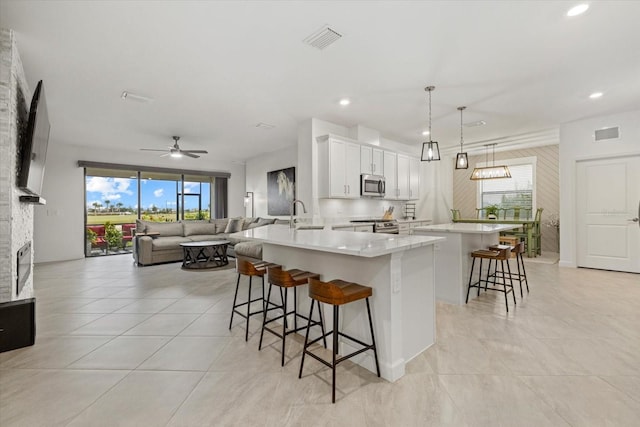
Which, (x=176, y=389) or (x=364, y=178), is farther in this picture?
(x=364, y=178)

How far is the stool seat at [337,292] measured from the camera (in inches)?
72.9

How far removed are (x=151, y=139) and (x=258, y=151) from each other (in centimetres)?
254

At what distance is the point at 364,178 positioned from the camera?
551cm

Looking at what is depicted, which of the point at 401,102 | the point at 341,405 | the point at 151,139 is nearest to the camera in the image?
the point at 341,405

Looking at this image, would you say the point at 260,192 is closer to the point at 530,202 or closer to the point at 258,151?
the point at 258,151

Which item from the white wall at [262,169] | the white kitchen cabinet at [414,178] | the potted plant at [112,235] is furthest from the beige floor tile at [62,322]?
the white kitchen cabinet at [414,178]

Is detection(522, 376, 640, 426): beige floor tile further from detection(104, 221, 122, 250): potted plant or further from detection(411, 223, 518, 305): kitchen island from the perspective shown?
detection(104, 221, 122, 250): potted plant

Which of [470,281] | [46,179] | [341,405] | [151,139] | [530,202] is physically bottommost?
[341,405]

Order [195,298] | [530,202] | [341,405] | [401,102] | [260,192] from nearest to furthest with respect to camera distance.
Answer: [341,405] < [195,298] < [401,102] < [530,202] < [260,192]

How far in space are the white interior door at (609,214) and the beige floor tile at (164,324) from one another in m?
6.59

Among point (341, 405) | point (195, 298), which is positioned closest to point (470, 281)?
point (341, 405)

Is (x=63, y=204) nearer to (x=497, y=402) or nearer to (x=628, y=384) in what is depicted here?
(x=497, y=402)

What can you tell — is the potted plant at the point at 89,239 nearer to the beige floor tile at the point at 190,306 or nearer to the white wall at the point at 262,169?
the white wall at the point at 262,169

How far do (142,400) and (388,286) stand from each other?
1.70 meters
